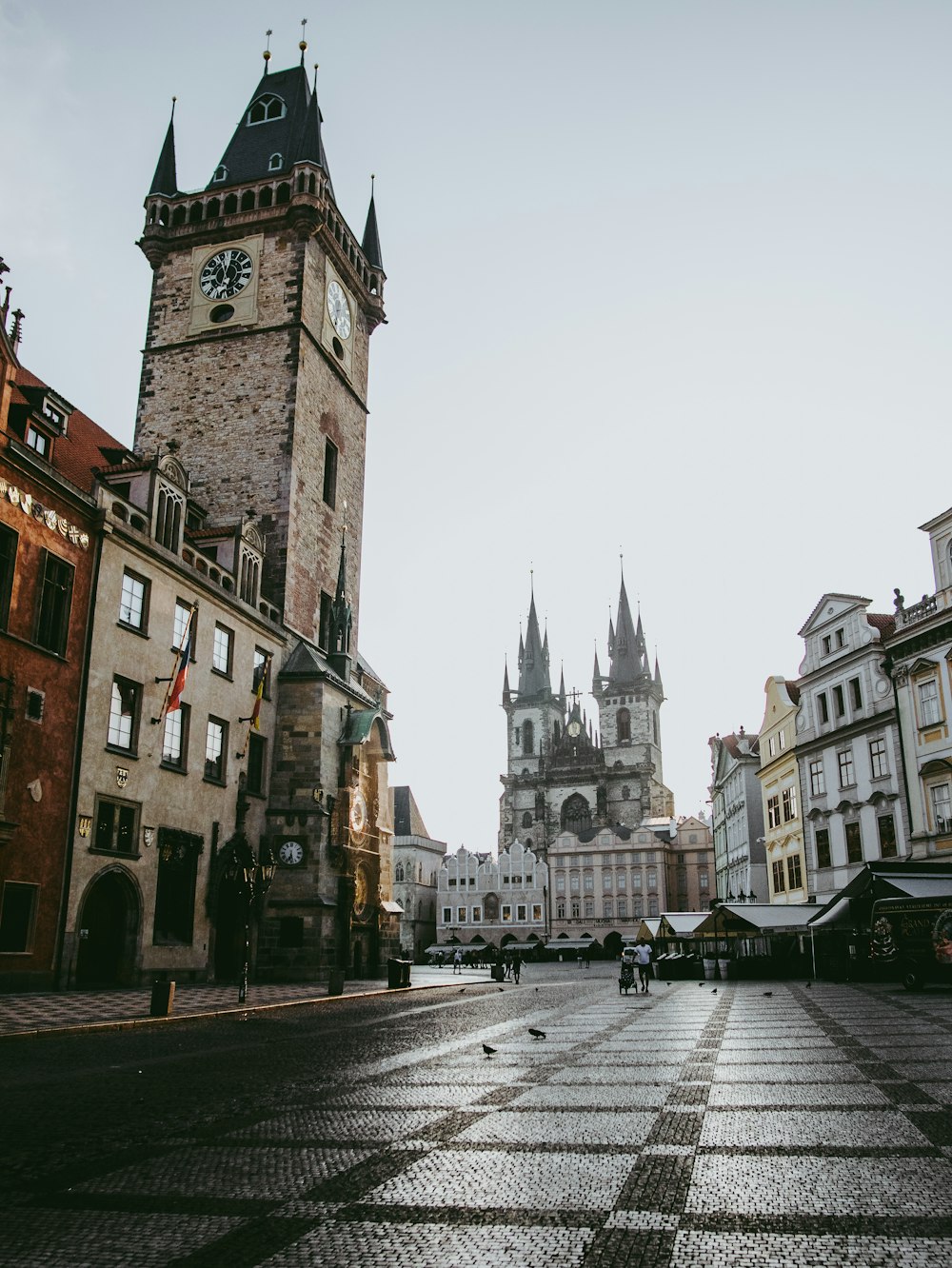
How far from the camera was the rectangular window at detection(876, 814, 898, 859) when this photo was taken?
37688 millimetres

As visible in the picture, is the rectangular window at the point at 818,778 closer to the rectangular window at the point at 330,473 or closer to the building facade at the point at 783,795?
the building facade at the point at 783,795

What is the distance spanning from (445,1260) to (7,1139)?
13.6ft

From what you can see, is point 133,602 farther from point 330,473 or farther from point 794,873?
point 794,873

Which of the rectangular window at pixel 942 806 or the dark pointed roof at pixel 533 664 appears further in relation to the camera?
the dark pointed roof at pixel 533 664

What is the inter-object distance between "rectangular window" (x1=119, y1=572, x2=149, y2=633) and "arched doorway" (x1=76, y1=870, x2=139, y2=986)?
6.13 metres

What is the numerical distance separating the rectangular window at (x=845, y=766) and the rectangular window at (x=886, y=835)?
263 cm

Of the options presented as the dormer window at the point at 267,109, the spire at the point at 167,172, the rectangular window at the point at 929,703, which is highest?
the dormer window at the point at 267,109

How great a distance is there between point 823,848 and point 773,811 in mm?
7226

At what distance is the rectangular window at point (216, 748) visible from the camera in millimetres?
29219

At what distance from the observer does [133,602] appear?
26.1 metres

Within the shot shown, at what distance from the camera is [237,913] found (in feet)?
100

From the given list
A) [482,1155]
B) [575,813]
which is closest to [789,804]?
[482,1155]

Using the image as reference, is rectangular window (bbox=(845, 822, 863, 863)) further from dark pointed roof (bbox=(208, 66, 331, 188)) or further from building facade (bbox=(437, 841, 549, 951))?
building facade (bbox=(437, 841, 549, 951))

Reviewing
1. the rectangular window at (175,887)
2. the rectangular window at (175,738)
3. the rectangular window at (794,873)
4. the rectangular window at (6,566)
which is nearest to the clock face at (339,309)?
the rectangular window at (175,738)
